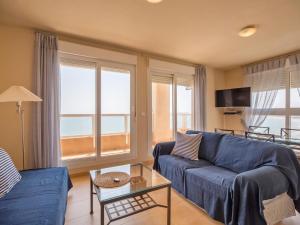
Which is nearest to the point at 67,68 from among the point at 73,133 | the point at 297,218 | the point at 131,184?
the point at 73,133

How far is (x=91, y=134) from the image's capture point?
3271mm

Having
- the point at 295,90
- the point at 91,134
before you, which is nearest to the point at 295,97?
the point at 295,90

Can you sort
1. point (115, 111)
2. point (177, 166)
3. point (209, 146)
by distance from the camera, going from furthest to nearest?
1. point (115, 111)
2. point (209, 146)
3. point (177, 166)

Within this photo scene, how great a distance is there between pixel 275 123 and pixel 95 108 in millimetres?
4160

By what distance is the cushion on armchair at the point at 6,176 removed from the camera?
1426mm

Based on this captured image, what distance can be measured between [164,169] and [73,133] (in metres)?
1.90

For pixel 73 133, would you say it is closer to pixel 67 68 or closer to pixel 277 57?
pixel 67 68

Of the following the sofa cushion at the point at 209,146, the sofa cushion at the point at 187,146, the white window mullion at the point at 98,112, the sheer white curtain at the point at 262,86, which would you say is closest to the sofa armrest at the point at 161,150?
the sofa cushion at the point at 187,146

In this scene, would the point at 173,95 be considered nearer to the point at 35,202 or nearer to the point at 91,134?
the point at 91,134

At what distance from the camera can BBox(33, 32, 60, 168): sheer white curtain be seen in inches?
98.7

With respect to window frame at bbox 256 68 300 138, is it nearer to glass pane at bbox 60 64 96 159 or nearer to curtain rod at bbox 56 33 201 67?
curtain rod at bbox 56 33 201 67

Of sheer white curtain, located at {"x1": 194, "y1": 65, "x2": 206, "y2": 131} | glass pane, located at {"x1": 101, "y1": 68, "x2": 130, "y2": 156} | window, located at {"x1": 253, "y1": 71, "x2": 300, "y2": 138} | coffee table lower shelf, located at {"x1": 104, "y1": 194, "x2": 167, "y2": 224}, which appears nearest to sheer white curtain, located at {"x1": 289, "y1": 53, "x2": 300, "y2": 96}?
window, located at {"x1": 253, "y1": 71, "x2": 300, "y2": 138}

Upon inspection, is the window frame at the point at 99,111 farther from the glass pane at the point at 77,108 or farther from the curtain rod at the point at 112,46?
the curtain rod at the point at 112,46

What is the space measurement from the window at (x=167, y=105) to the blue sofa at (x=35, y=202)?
8.39ft
